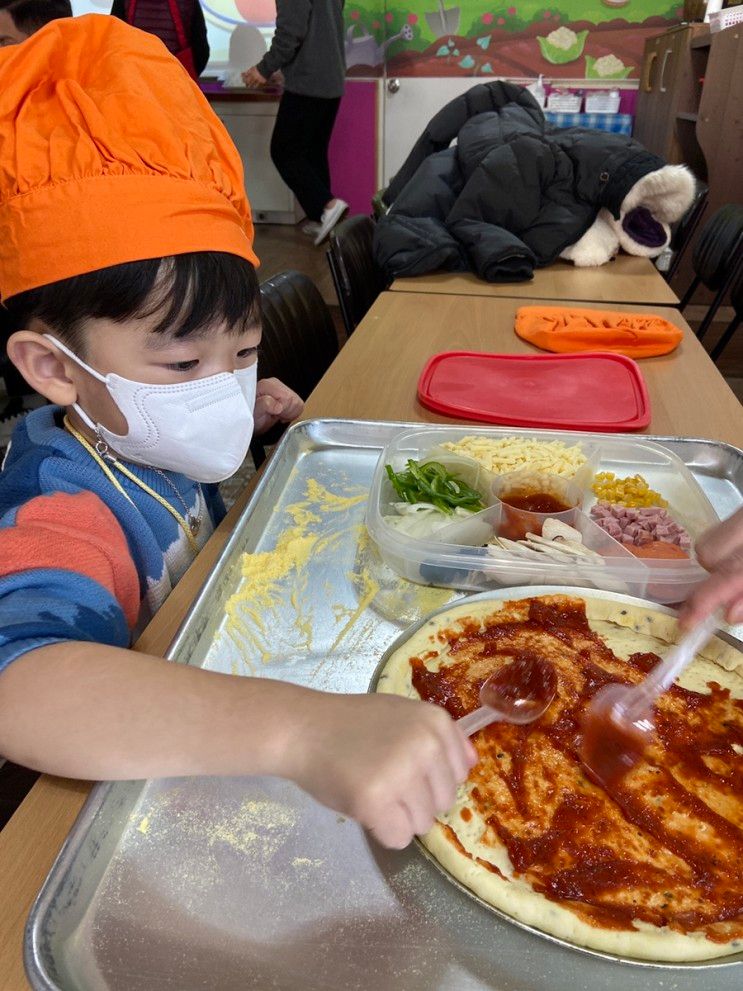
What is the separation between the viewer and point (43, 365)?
2.94 feet

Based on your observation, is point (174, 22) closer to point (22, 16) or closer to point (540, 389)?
point (22, 16)

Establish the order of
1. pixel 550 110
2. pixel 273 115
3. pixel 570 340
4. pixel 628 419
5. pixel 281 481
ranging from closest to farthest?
pixel 281 481
pixel 628 419
pixel 570 340
pixel 550 110
pixel 273 115

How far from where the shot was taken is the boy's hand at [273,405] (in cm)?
139

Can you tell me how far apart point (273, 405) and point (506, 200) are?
1422 millimetres

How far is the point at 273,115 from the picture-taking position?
20.2 feet

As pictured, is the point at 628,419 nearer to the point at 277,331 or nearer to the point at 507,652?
Result: the point at 507,652

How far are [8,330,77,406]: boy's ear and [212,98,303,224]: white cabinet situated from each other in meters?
5.57

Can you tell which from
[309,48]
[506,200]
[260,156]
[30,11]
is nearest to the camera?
[30,11]

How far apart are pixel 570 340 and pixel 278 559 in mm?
1052

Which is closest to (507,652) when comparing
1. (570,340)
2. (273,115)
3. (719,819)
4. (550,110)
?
(719,819)

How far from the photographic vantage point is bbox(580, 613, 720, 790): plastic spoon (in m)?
0.75

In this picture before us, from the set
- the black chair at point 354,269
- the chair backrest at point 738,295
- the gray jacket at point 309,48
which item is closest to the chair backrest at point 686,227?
the chair backrest at point 738,295

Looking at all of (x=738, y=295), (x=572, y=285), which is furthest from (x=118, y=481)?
(x=738, y=295)

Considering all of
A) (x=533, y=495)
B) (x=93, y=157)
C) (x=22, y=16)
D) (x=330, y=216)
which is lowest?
(x=330, y=216)
